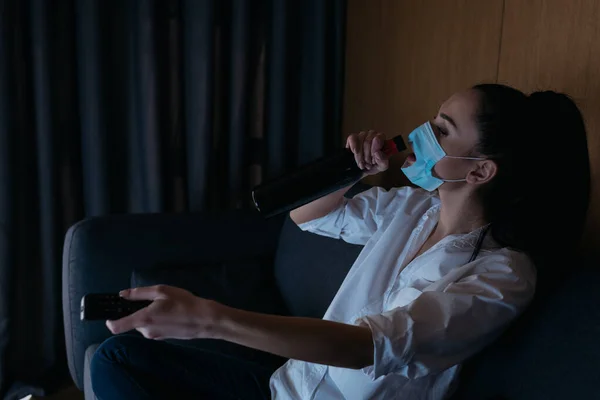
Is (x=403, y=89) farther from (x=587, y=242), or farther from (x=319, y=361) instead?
(x=319, y=361)

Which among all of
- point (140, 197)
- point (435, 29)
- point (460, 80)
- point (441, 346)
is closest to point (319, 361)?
point (441, 346)

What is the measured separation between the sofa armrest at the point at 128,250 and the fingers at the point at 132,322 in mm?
925

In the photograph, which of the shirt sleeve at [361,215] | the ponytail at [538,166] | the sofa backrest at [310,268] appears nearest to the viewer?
the ponytail at [538,166]

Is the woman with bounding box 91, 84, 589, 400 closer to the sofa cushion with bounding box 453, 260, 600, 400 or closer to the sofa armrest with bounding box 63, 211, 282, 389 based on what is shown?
the sofa cushion with bounding box 453, 260, 600, 400

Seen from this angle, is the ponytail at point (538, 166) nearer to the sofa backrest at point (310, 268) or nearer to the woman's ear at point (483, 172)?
the woman's ear at point (483, 172)

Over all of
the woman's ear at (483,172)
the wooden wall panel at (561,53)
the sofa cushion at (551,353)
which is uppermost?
the wooden wall panel at (561,53)

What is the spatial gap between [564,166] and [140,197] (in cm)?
143

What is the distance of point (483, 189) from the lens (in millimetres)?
1079

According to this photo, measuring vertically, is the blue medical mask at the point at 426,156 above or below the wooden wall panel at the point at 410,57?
below

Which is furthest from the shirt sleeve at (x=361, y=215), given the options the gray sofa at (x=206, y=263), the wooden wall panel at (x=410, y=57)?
the wooden wall panel at (x=410, y=57)

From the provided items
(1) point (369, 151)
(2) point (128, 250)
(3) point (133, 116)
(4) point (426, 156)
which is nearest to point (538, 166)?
(4) point (426, 156)

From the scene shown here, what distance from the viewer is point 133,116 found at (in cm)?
193

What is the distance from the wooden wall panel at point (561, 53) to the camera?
1.08 m

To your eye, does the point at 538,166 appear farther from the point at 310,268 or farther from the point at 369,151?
the point at 310,268
